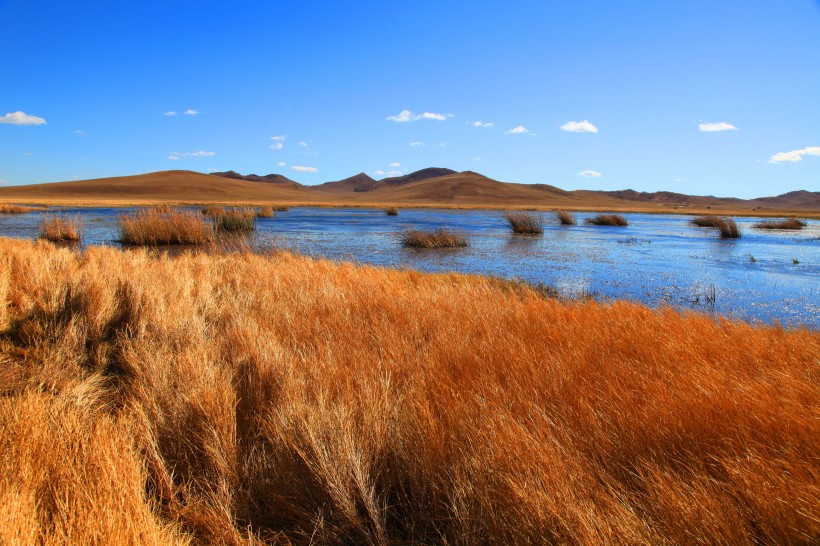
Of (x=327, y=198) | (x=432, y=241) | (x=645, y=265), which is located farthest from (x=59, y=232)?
(x=327, y=198)

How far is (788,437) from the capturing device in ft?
7.89

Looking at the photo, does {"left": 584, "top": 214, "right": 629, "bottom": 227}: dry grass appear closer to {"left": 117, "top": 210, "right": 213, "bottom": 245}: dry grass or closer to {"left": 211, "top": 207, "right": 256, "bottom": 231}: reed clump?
{"left": 211, "top": 207, "right": 256, "bottom": 231}: reed clump

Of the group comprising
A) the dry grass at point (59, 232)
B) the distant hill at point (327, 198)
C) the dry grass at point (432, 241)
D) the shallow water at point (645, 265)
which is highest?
the distant hill at point (327, 198)

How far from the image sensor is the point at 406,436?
2.59m

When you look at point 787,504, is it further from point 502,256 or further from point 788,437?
point 502,256

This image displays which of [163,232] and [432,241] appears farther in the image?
[432,241]

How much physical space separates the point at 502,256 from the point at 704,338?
12.9 m

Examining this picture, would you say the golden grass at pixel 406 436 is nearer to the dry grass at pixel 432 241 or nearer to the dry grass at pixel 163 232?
the dry grass at pixel 163 232

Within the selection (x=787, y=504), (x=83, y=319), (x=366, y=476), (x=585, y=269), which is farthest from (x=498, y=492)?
(x=585, y=269)

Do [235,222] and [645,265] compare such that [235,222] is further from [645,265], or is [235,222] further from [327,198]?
[327,198]

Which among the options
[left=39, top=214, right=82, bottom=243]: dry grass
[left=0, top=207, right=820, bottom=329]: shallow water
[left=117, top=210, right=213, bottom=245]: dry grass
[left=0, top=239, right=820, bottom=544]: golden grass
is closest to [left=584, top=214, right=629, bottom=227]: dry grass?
[left=0, top=207, right=820, bottom=329]: shallow water

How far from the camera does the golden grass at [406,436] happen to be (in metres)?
1.89

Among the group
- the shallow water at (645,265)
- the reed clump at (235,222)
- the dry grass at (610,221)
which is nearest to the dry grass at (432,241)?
the shallow water at (645,265)

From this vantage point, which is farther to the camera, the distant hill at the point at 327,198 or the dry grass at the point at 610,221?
the distant hill at the point at 327,198
